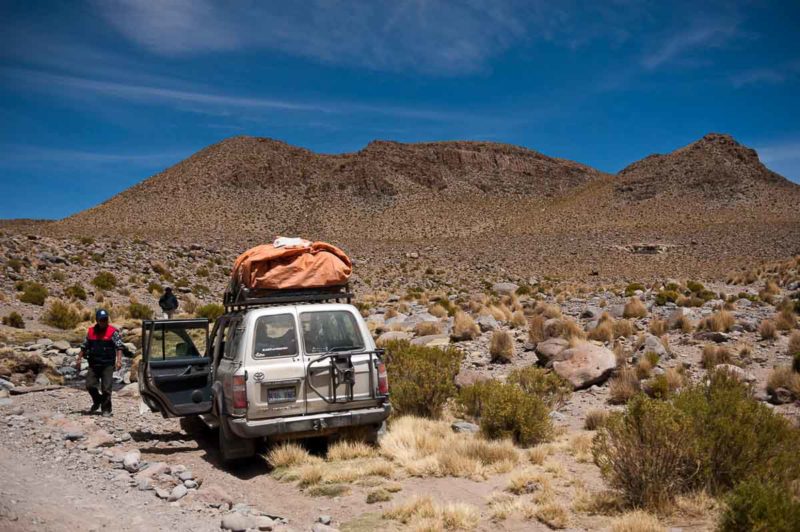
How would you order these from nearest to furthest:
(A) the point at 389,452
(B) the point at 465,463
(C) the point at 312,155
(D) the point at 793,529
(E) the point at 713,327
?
1. (D) the point at 793,529
2. (B) the point at 465,463
3. (A) the point at 389,452
4. (E) the point at 713,327
5. (C) the point at 312,155

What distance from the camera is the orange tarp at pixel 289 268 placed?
323 inches

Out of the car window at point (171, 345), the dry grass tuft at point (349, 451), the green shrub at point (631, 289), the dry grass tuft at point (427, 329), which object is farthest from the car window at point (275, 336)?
the green shrub at point (631, 289)

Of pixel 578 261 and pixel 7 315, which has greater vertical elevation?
pixel 578 261

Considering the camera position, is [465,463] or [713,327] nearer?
[465,463]

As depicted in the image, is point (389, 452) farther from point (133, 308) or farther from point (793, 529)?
point (133, 308)

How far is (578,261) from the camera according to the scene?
173 feet

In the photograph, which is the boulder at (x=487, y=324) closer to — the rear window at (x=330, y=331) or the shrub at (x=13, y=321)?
the rear window at (x=330, y=331)

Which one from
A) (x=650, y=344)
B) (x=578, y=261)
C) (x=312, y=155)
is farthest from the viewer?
(x=312, y=155)

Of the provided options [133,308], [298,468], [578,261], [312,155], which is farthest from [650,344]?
[312,155]

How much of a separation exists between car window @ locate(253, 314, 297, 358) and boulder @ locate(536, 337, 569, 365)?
7604mm

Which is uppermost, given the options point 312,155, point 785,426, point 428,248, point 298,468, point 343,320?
point 312,155

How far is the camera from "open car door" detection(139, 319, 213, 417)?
369 inches

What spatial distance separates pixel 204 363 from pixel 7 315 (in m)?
15.3

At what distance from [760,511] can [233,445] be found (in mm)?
5679
